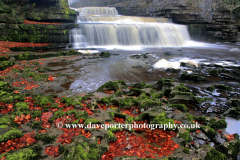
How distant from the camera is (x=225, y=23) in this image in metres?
22.8

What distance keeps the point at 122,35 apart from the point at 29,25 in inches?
405

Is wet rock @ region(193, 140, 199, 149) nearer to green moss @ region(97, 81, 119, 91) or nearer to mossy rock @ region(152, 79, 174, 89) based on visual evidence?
mossy rock @ region(152, 79, 174, 89)

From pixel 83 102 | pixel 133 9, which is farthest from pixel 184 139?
pixel 133 9

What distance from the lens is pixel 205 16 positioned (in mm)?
23891

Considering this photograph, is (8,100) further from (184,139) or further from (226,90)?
(226,90)

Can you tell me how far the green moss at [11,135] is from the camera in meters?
3.30

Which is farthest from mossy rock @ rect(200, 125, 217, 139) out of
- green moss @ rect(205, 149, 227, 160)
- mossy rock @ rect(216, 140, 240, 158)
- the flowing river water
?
the flowing river water

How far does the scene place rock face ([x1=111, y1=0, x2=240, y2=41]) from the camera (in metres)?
22.2

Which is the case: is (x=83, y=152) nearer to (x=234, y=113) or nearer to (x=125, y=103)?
(x=125, y=103)

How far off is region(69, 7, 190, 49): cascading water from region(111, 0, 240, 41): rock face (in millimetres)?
2246

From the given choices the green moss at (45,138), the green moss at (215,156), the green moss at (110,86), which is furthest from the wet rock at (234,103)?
the green moss at (45,138)

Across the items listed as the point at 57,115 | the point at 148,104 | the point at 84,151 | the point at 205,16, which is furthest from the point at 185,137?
the point at 205,16

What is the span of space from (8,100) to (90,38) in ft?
47.6

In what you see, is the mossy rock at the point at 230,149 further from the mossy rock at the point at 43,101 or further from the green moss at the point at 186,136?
the mossy rock at the point at 43,101
